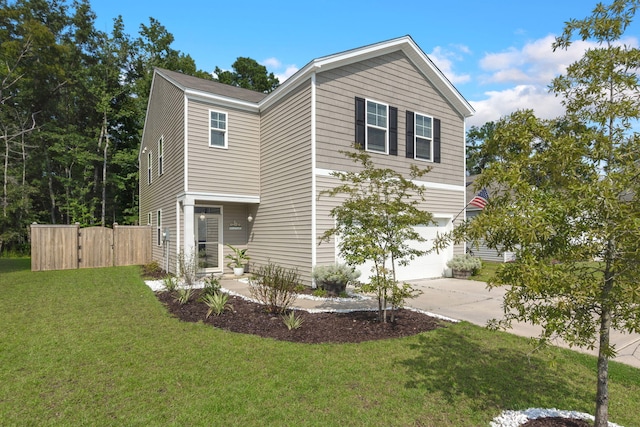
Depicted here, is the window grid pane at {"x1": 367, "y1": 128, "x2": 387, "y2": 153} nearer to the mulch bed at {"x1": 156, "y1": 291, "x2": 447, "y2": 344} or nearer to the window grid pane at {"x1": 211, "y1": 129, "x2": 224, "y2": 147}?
the window grid pane at {"x1": 211, "y1": 129, "x2": 224, "y2": 147}

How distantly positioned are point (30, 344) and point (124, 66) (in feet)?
88.5

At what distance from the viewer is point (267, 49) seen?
39.0 feet

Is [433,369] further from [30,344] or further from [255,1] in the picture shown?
[255,1]

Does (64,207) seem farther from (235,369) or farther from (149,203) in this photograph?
(235,369)

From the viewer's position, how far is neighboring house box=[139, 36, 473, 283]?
360 inches

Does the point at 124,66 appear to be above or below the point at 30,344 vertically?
above

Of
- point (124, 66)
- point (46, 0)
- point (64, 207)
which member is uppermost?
point (46, 0)

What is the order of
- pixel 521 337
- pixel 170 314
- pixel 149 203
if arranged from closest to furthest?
pixel 521 337 < pixel 170 314 < pixel 149 203

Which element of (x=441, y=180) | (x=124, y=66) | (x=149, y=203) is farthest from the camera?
(x=124, y=66)

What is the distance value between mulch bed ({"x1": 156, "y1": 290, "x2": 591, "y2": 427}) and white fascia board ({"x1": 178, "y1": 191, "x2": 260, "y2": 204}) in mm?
4057

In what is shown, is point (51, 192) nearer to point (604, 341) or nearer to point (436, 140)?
point (436, 140)

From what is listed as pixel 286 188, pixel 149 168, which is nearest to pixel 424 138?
pixel 286 188

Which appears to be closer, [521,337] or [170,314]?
[521,337]

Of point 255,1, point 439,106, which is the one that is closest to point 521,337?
point 439,106
